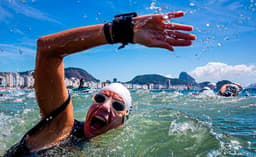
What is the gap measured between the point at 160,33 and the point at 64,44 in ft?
2.80

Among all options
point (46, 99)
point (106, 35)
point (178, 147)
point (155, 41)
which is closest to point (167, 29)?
point (155, 41)

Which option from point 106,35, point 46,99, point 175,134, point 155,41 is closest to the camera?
point 155,41

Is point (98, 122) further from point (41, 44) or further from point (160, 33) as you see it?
point (160, 33)

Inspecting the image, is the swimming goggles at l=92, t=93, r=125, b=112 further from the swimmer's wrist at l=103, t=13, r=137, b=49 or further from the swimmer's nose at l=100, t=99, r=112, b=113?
the swimmer's wrist at l=103, t=13, r=137, b=49

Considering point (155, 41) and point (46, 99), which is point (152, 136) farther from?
point (155, 41)

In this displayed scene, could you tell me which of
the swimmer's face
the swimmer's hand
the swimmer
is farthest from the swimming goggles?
the swimmer's hand

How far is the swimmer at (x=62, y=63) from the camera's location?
5.94 ft

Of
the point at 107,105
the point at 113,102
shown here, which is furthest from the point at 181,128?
the point at 107,105

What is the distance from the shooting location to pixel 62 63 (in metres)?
2.43

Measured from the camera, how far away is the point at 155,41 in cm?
178

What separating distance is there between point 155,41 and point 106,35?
0.42 m

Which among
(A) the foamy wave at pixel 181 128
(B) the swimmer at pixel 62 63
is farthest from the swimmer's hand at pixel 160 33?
(A) the foamy wave at pixel 181 128

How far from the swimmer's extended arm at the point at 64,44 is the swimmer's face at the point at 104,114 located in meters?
1.01

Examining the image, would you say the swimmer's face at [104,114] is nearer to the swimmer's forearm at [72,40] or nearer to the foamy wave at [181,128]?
the foamy wave at [181,128]
